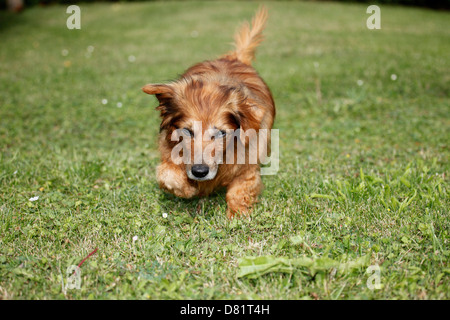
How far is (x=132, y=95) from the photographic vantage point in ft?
23.9

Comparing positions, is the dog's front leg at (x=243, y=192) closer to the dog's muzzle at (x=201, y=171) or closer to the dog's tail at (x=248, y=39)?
the dog's muzzle at (x=201, y=171)

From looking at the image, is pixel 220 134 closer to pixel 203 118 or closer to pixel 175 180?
pixel 203 118

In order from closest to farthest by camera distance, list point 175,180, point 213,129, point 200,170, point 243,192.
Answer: point 200,170 < point 213,129 < point 175,180 < point 243,192

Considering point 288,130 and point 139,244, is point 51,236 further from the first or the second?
point 288,130

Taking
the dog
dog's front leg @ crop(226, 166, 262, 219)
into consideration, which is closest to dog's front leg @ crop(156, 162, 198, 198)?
the dog

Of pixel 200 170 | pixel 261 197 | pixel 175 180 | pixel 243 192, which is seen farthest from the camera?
pixel 261 197

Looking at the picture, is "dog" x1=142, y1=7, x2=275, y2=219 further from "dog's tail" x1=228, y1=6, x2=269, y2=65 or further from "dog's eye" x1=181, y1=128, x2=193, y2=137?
"dog's tail" x1=228, y1=6, x2=269, y2=65

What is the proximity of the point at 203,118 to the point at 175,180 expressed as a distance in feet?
2.22

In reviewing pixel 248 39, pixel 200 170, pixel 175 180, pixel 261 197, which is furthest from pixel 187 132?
pixel 248 39

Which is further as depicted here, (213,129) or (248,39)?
(248,39)

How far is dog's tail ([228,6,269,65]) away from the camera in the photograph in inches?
180

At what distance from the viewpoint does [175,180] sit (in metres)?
3.35

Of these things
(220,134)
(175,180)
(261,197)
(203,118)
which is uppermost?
(203,118)
